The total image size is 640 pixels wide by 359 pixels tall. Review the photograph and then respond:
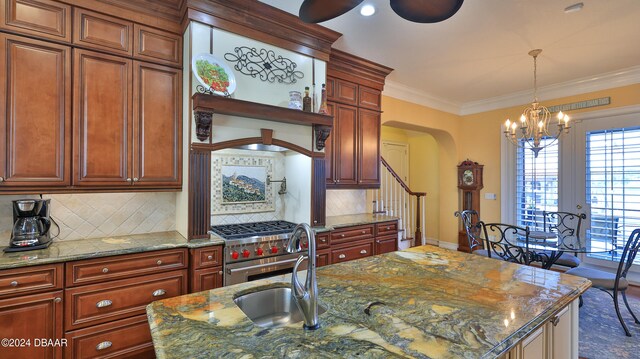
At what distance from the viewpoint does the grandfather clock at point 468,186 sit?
5.52 meters

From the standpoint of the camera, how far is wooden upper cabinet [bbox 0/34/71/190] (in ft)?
6.50

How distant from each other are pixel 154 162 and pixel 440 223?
17.8 feet

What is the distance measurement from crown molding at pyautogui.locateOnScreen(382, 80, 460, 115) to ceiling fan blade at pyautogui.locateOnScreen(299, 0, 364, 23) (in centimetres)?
318

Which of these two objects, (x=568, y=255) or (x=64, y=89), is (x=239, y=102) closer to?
(x=64, y=89)

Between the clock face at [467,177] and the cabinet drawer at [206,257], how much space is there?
492cm

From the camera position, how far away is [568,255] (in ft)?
12.1

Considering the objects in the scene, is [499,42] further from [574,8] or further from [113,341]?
[113,341]

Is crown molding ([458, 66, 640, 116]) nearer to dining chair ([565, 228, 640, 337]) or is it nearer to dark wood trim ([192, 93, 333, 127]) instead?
dining chair ([565, 228, 640, 337])

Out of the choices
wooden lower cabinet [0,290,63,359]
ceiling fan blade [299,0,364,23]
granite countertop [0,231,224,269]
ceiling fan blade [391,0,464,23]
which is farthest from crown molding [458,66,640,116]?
wooden lower cabinet [0,290,63,359]

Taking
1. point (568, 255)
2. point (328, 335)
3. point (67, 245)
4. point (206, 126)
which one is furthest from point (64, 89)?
point (568, 255)

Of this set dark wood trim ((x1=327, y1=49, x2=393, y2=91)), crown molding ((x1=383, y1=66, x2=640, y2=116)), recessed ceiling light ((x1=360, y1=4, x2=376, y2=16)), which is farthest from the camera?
crown molding ((x1=383, y1=66, x2=640, y2=116))

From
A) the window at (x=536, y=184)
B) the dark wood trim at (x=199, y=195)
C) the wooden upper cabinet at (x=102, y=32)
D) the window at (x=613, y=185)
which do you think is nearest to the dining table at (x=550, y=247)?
the window at (x=613, y=185)

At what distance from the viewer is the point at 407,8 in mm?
1376

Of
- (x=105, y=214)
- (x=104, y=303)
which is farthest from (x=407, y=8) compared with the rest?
(x=105, y=214)
